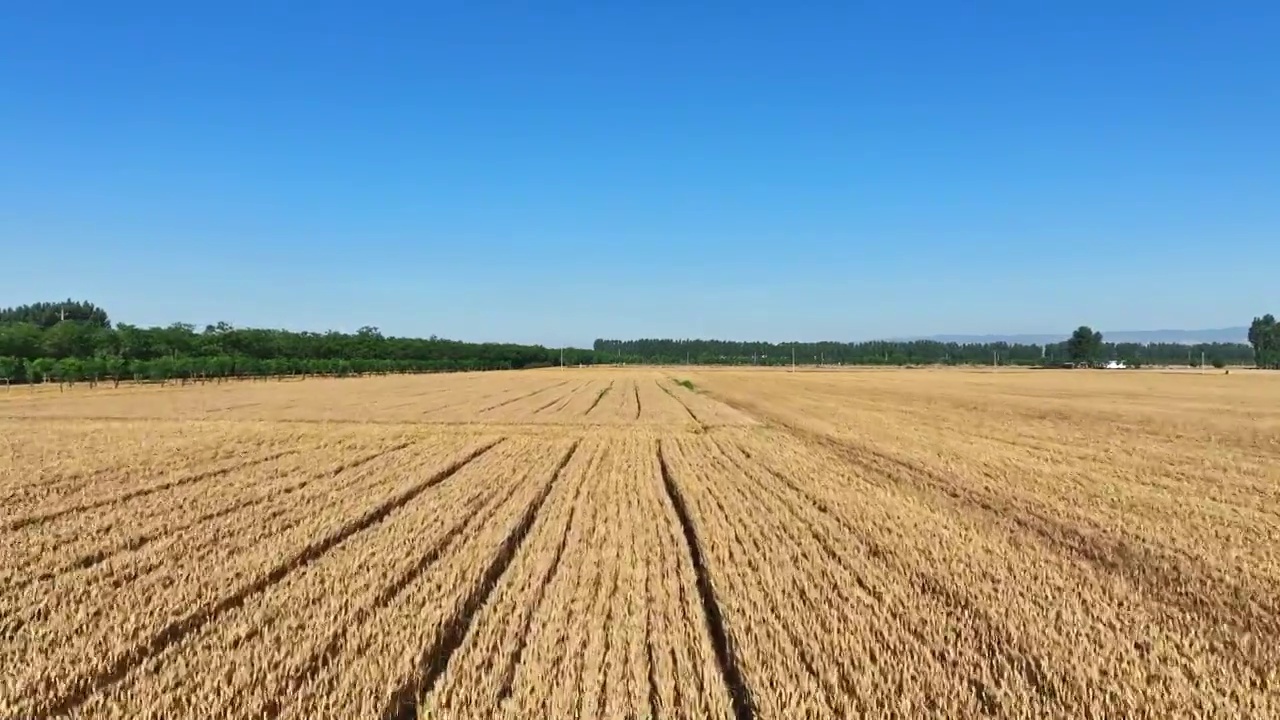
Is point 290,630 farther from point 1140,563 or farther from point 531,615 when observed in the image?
point 1140,563

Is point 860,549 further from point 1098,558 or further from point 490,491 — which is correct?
point 490,491

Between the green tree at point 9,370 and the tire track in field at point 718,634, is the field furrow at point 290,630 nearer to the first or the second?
the tire track in field at point 718,634

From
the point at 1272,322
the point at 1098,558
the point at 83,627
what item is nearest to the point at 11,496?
the point at 83,627

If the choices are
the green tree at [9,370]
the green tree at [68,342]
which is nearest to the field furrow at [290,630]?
the green tree at [9,370]

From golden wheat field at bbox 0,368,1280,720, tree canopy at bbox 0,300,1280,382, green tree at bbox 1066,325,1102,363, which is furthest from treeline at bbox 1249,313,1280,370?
golden wheat field at bbox 0,368,1280,720

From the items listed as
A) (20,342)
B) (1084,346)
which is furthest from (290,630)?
(1084,346)

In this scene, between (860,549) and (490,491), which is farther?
(490,491)
